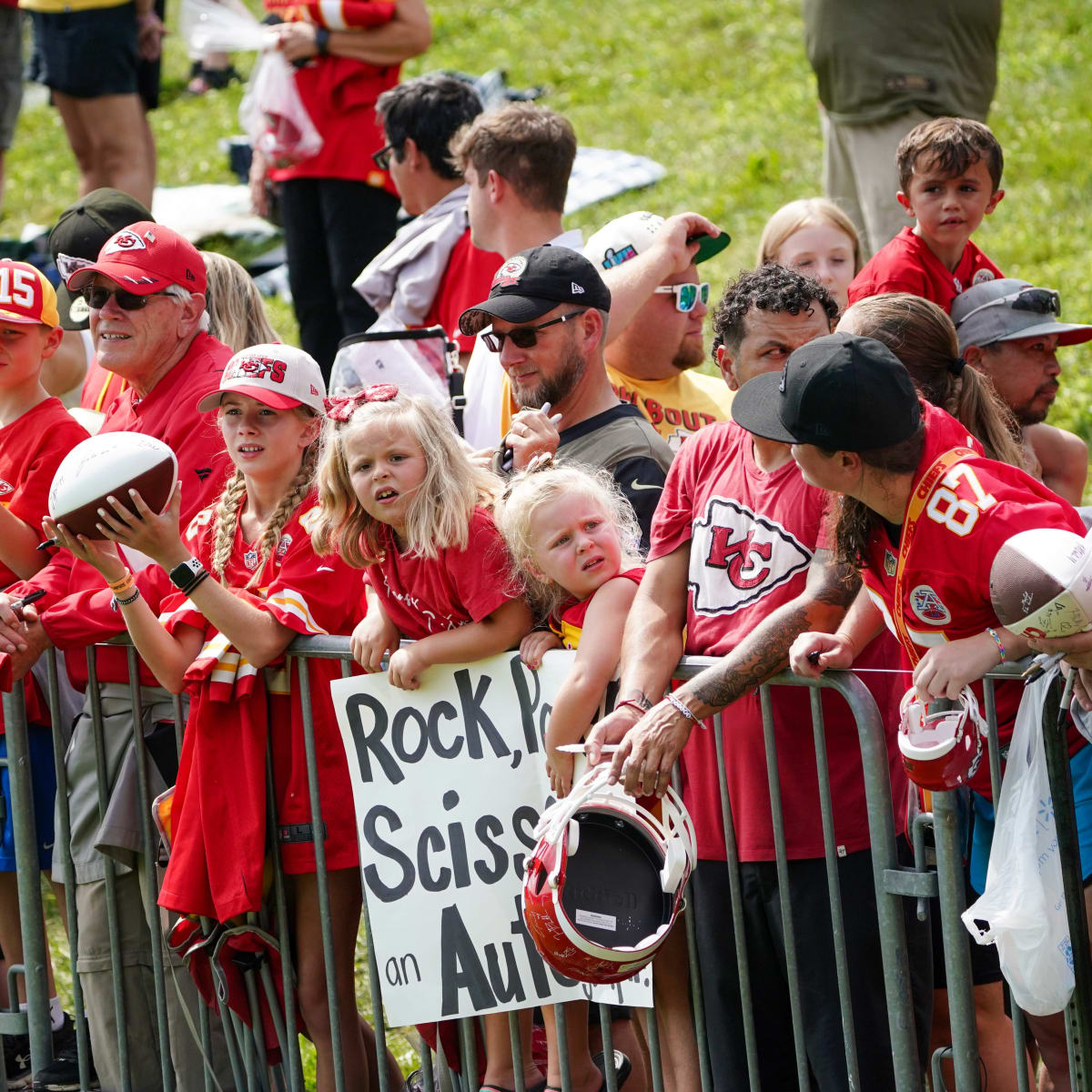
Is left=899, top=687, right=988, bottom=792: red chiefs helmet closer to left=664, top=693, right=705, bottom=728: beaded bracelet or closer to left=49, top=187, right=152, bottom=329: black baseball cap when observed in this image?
left=664, top=693, right=705, bottom=728: beaded bracelet

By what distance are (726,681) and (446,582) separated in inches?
31.9

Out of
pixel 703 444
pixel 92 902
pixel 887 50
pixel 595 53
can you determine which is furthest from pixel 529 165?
pixel 595 53

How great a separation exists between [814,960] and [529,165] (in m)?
2.81

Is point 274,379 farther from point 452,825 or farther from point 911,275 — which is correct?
point 911,275

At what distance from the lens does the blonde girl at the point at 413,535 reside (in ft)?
13.2

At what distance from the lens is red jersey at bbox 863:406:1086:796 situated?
320 centimetres

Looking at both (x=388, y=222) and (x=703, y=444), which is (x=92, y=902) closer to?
(x=703, y=444)

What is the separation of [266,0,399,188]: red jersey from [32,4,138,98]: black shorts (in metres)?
1.60

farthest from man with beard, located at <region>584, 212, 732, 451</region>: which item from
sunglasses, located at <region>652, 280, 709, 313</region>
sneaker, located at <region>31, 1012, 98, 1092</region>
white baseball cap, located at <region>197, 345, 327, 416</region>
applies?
sneaker, located at <region>31, 1012, 98, 1092</region>

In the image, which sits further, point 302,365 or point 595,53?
point 595,53

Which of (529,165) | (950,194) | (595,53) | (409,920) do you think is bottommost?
(409,920)

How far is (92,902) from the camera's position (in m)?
4.78

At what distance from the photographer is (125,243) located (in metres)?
4.99

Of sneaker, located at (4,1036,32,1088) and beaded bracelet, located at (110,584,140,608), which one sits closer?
beaded bracelet, located at (110,584,140,608)
